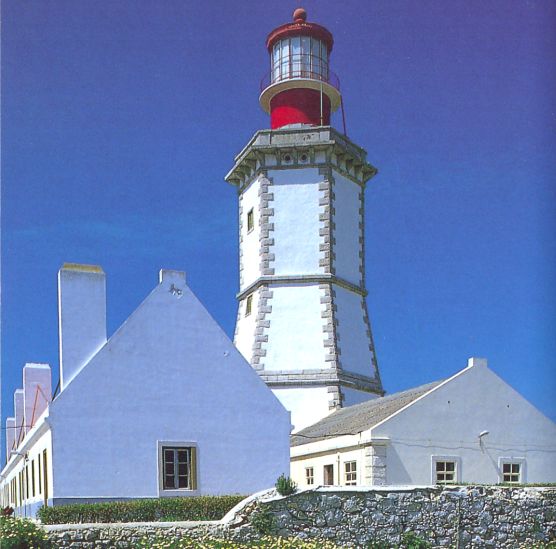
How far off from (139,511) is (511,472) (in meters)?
10.3

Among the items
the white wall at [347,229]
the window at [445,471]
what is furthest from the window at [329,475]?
the white wall at [347,229]

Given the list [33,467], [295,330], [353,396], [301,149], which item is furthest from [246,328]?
[33,467]

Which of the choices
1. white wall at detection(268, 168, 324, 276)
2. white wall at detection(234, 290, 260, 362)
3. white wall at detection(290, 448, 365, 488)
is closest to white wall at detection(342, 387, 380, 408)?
white wall at detection(234, 290, 260, 362)

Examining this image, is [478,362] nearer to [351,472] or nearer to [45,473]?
[351,472]


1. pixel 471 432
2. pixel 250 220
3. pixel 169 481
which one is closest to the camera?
pixel 169 481

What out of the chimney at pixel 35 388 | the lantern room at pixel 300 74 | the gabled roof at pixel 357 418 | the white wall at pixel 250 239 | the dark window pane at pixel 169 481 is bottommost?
the dark window pane at pixel 169 481

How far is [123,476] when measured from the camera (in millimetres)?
15805

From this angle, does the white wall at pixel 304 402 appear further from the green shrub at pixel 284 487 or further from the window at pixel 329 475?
the green shrub at pixel 284 487

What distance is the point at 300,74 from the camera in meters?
29.4

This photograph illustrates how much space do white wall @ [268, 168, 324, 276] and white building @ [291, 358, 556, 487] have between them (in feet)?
25.9

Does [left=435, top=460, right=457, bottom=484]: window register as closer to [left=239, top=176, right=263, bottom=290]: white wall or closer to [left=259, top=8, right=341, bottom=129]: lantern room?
[left=239, top=176, right=263, bottom=290]: white wall

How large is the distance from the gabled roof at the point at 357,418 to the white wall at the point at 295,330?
2368mm

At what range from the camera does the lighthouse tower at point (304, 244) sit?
87.8ft

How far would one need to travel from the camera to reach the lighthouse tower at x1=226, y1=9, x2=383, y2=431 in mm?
26750
